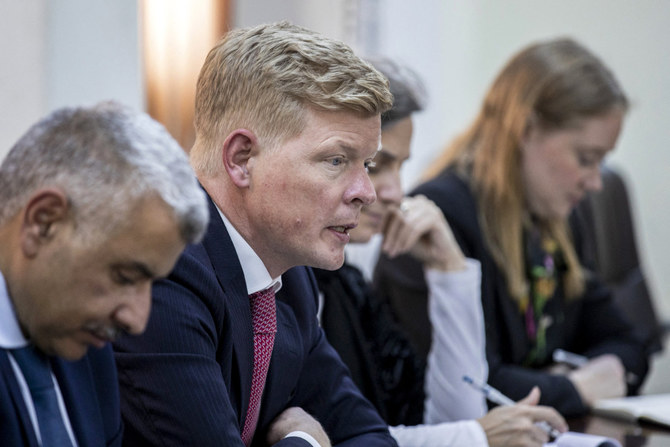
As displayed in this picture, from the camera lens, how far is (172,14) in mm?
3641

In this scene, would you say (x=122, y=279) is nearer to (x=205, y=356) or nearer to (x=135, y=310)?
(x=135, y=310)

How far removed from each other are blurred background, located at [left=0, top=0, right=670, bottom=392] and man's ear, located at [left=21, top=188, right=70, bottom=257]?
1.39m

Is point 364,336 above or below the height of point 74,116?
below

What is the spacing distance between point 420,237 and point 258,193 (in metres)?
0.99

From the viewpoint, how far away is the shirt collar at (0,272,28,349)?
35.2 inches

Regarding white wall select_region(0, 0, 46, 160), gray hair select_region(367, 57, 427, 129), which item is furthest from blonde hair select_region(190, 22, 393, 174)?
white wall select_region(0, 0, 46, 160)

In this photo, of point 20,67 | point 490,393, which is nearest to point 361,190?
point 490,393

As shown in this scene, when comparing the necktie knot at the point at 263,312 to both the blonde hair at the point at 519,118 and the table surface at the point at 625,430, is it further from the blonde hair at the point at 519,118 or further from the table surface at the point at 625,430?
the blonde hair at the point at 519,118

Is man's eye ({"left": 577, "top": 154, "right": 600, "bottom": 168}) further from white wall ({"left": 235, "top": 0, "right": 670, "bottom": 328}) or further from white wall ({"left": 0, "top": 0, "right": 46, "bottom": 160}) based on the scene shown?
white wall ({"left": 235, "top": 0, "right": 670, "bottom": 328})

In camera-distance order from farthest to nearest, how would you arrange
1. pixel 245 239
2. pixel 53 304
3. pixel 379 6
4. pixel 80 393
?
1. pixel 379 6
2. pixel 245 239
3. pixel 80 393
4. pixel 53 304

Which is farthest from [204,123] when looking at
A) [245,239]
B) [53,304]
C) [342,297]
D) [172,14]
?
[172,14]

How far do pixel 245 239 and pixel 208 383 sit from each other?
0.80 feet

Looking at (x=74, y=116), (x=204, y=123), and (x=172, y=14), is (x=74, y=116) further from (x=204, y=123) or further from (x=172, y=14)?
(x=172, y=14)

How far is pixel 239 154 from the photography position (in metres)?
1.26
